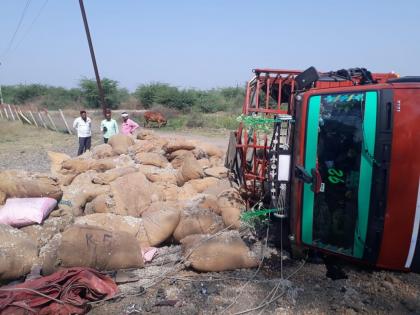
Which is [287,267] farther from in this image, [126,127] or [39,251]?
[126,127]

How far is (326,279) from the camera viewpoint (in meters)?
3.45

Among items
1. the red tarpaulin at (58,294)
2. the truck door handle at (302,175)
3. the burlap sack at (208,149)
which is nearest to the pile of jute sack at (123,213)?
the burlap sack at (208,149)

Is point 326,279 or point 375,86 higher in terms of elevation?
point 375,86

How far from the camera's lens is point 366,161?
290 cm

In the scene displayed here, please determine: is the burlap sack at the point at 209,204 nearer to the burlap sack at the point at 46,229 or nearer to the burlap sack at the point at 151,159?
the burlap sack at the point at 46,229

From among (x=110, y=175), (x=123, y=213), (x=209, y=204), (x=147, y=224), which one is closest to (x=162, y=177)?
(x=110, y=175)

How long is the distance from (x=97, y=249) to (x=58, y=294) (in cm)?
65

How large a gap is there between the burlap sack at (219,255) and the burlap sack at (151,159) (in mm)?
2660

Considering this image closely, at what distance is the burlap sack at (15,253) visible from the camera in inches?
137

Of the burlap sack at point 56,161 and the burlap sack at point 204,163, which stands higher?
the burlap sack at point 204,163

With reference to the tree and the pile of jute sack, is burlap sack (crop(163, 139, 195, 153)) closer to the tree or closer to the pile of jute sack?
the pile of jute sack

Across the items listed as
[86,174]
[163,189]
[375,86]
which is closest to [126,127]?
[86,174]

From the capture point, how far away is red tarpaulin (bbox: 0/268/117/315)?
2920 millimetres

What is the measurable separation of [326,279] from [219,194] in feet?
6.39
